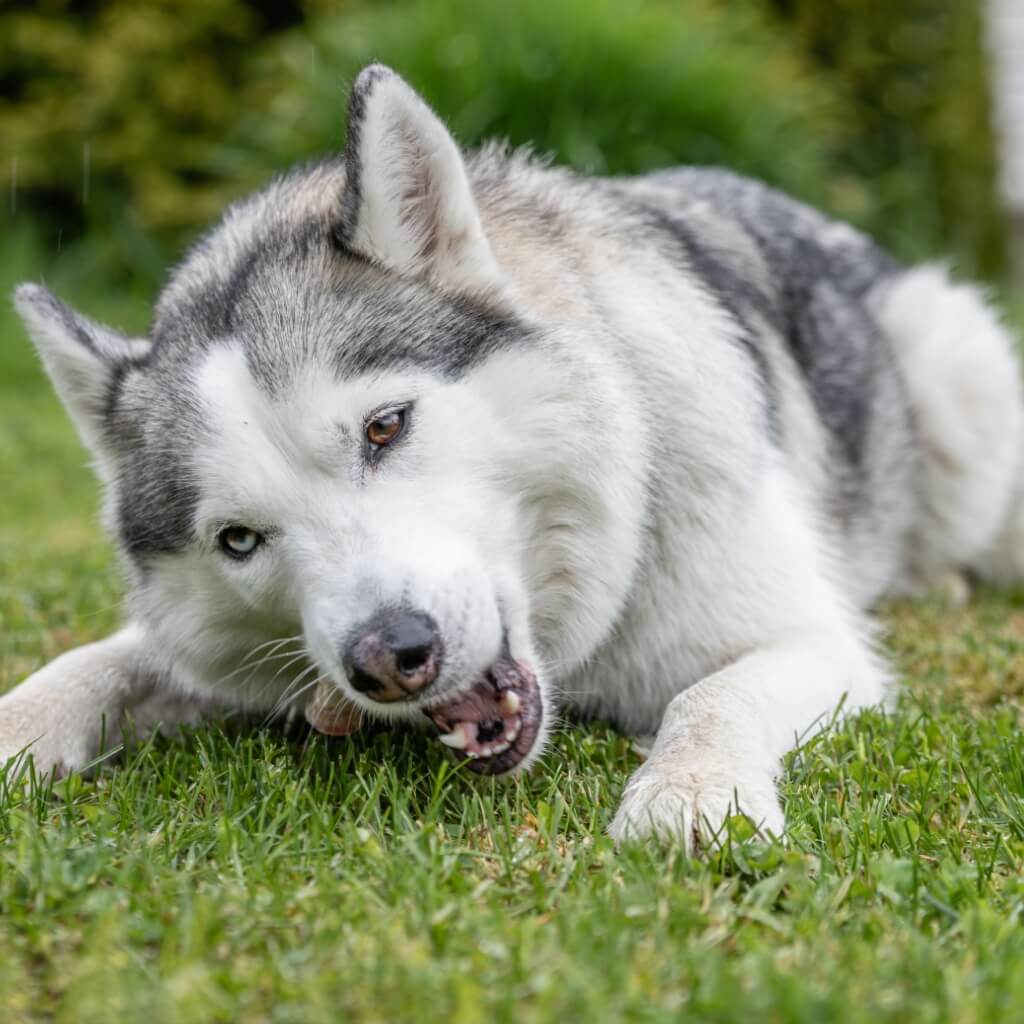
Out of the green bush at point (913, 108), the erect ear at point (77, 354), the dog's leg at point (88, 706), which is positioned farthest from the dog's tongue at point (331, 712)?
the green bush at point (913, 108)

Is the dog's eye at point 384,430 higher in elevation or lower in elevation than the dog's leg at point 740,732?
higher

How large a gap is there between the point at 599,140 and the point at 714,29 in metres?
1.70

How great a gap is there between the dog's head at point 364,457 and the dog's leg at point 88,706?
0.21 metres

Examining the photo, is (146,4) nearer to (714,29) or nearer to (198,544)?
(714,29)

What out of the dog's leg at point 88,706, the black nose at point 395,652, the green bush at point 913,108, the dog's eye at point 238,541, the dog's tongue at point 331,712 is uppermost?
the green bush at point 913,108

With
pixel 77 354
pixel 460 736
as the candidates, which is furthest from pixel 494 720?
pixel 77 354

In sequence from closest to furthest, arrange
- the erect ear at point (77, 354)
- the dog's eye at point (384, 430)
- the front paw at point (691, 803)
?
1. the front paw at point (691, 803)
2. the dog's eye at point (384, 430)
3. the erect ear at point (77, 354)

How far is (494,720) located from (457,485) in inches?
18.5

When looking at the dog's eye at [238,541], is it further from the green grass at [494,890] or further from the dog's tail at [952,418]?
the dog's tail at [952,418]

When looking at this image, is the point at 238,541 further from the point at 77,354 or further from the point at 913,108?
the point at 913,108

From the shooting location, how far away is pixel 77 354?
9.45ft

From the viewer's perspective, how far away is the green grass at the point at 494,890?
1.65 metres

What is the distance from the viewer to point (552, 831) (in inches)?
88.8

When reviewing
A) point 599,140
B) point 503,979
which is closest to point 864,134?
point 599,140
